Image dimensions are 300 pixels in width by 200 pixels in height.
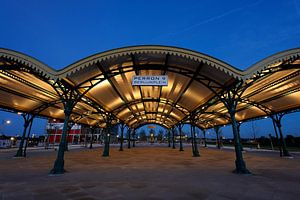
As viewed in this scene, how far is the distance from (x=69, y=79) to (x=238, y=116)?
2571 centimetres

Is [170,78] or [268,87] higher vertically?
[170,78]

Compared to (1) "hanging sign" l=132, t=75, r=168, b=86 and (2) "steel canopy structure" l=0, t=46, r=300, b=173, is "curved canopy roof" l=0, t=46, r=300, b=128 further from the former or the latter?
(1) "hanging sign" l=132, t=75, r=168, b=86

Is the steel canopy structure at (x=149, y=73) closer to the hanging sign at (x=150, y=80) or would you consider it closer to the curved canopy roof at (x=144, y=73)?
the curved canopy roof at (x=144, y=73)

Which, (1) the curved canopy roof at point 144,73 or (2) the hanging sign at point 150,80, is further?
(2) the hanging sign at point 150,80

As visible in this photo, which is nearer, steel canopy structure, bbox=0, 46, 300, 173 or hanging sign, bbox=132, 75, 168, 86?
steel canopy structure, bbox=0, 46, 300, 173

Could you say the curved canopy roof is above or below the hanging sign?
above

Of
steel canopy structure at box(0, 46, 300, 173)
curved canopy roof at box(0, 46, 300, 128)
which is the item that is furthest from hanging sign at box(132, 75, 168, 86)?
curved canopy roof at box(0, 46, 300, 128)

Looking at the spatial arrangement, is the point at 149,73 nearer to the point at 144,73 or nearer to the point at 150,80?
the point at 144,73

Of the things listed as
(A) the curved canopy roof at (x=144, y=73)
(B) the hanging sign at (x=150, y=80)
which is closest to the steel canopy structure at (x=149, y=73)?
(A) the curved canopy roof at (x=144, y=73)

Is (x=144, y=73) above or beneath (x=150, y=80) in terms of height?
above

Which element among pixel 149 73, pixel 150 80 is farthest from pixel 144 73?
pixel 150 80

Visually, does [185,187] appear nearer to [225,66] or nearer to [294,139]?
[225,66]

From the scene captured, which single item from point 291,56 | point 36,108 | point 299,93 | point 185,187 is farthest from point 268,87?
point 36,108

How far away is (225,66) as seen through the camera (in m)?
8.98
